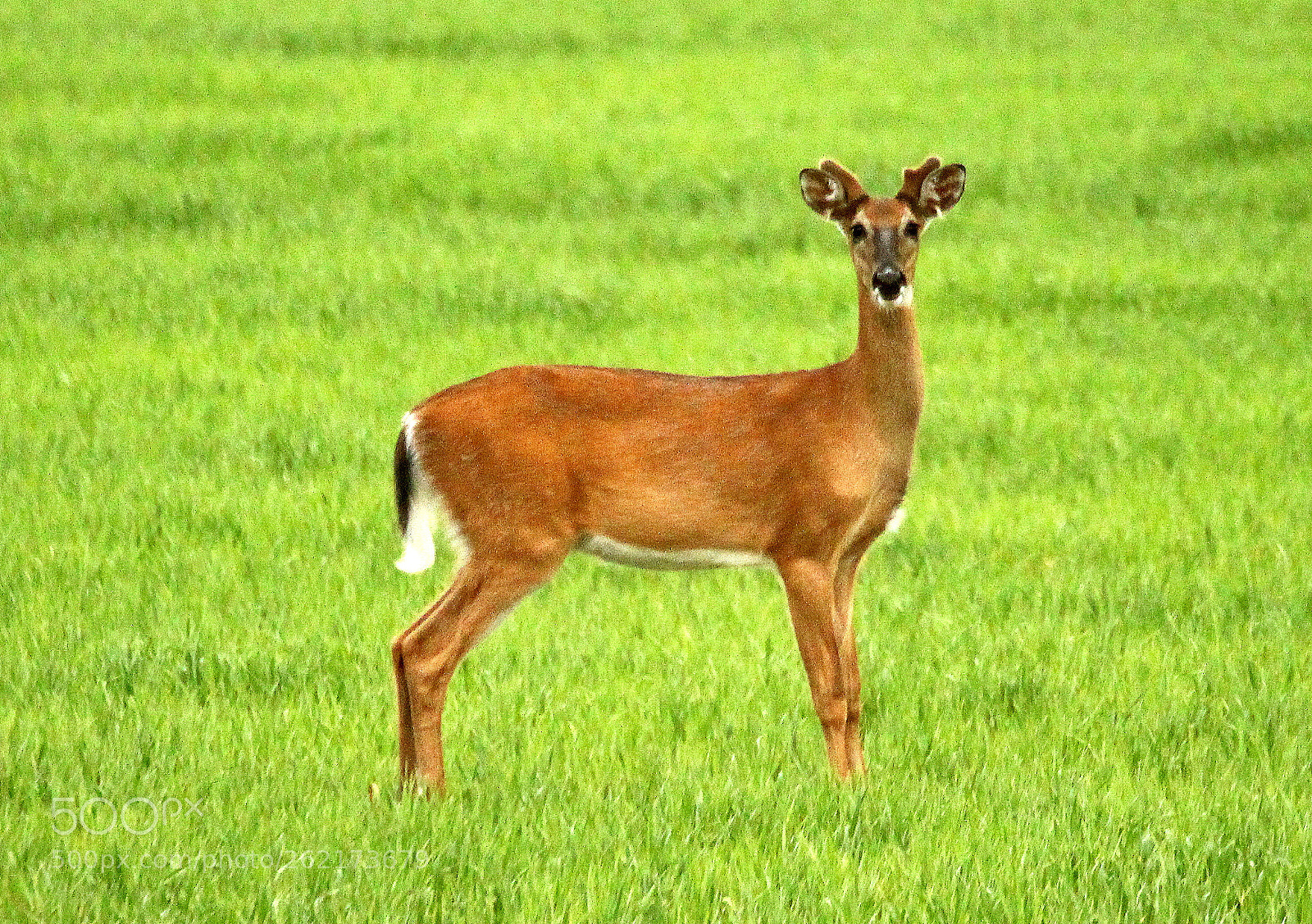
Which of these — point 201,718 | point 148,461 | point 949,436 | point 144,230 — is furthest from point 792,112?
point 201,718

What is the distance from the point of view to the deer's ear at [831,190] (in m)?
6.05

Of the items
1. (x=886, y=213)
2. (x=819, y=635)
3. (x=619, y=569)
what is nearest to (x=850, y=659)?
(x=819, y=635)

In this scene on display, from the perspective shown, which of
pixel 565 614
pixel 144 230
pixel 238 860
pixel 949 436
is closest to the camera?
pixel 238 860

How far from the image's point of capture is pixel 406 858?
5156 millimetres

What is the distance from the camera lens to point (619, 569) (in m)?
9.14

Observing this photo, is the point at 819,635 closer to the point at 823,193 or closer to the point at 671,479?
the point at 671,479

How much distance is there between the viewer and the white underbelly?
6.04 metres

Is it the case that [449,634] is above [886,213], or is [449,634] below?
below

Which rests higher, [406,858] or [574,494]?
[574,494]

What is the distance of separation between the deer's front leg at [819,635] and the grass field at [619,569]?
0.27 meters

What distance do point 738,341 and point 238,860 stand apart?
8.44 meters

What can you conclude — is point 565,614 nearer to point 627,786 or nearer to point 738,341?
point 627,786

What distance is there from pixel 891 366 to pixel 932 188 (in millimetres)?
567

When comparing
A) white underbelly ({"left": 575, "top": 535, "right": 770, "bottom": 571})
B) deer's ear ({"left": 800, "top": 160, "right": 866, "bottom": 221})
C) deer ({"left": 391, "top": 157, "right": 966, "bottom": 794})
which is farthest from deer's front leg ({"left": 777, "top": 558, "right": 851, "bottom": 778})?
deer's ear ({"left": 800, "top": 160, "right": 866, "bottom": 221})
